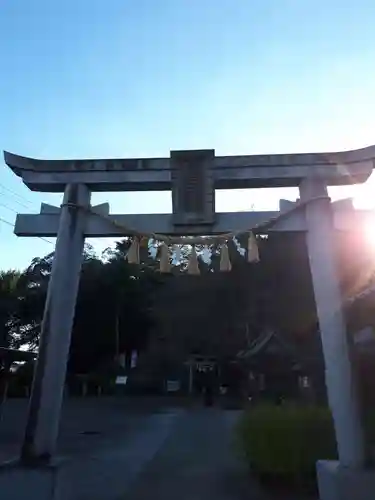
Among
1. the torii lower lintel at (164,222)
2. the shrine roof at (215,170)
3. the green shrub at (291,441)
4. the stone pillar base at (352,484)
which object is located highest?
the shrine roof at (215,170)

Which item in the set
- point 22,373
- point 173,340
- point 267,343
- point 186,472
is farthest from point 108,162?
point 173,340

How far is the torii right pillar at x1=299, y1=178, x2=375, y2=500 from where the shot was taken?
644cm

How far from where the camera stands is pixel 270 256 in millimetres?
29594

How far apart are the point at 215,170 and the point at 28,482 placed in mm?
4190

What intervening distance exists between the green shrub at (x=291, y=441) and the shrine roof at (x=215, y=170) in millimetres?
3459

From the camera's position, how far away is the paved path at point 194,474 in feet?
28.8

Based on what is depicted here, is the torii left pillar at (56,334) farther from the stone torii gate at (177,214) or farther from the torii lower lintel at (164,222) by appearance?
the torii lower lintel at (164,222)

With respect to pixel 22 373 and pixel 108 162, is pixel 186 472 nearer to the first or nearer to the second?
pixel 108 162

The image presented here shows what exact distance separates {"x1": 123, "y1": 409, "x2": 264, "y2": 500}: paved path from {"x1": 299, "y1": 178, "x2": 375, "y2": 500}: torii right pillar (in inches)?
85.2

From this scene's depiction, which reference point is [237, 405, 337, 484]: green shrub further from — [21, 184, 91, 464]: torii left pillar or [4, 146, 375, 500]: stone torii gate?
[21, 184, 91, 464]: torii left pillar

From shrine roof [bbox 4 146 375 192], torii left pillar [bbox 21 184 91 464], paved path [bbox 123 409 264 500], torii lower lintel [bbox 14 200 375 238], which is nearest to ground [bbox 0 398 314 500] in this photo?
paved path [bbox 123 409 264 500]

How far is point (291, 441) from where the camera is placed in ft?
28.2

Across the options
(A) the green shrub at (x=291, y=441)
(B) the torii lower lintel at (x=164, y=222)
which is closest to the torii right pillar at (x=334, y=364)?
(B) the torii lower lintel at (x=164, y=222)

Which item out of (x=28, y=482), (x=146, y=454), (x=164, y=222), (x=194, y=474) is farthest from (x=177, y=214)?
(x=146, y=454)
